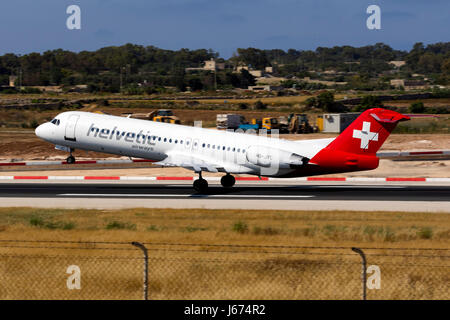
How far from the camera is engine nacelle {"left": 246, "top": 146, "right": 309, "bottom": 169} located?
A: 36.1 m

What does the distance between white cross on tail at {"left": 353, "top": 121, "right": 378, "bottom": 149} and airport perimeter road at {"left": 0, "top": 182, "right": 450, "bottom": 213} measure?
10.1ft

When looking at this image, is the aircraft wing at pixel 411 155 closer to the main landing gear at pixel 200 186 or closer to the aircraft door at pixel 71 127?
the main landing gear at pixel 200 186

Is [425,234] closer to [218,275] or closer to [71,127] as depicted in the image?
→ [218,275]

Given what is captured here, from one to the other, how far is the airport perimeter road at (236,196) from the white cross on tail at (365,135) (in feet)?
10.1

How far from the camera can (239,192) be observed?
39.3m

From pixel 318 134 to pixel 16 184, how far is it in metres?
40.9

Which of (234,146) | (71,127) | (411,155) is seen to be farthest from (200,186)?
(411,155)

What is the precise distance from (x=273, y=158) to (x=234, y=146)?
7.84 ft

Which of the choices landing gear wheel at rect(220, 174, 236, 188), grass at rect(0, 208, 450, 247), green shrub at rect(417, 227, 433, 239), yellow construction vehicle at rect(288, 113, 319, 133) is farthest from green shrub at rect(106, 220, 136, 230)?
yellow construction vehicle at rect(288, 113, 319, 133)

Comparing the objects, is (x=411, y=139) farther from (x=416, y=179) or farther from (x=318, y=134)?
(x=416, y=179)

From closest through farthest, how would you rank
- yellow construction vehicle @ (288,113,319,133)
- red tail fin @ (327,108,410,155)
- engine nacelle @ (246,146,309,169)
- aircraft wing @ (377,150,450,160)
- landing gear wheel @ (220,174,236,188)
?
red tail fin @ (327,108,410,155) → engine nacelle @ (246,146,309,169) → landing gear wheel @ (220,174,236,188) → aircraft wing @ (377,150,450,160) → yellow construction vehicle @ (288,113,319,133)

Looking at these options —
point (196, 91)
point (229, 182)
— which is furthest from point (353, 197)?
point (196, 91)

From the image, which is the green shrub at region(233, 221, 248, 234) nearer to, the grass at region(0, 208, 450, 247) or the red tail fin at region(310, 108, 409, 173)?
the grass at region(0, 208, 450, 247)
